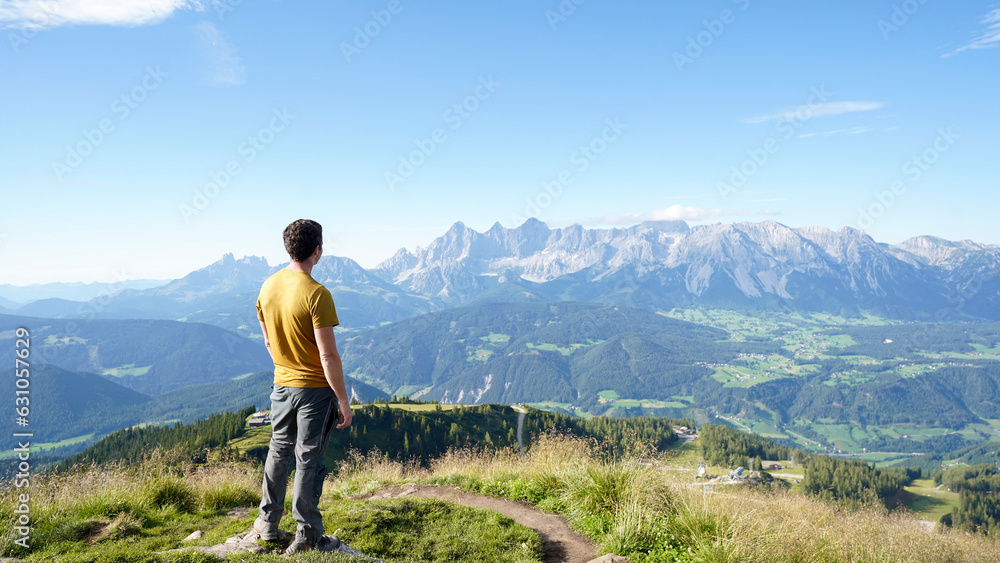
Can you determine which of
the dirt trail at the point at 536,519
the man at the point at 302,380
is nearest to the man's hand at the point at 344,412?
the man at the point at 302,380

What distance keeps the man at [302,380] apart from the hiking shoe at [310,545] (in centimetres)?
1

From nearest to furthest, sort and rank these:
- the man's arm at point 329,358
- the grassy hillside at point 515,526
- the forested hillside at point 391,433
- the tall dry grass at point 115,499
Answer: the man's arm at point 329,358 → the grassy hillside at point 515,526 → the tall dry grass at point 115,499 → the forested hillside at point 391,433

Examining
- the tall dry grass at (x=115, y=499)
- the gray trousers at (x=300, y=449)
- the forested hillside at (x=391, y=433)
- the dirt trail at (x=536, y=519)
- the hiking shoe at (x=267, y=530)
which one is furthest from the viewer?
the forested hillside at (x=391, y=433)

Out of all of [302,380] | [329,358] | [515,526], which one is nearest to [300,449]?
[302,380]

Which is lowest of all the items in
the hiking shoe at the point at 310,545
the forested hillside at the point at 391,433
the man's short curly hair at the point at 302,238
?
the forested hillside at the point at 391,433

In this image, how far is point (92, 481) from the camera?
27.6 feet

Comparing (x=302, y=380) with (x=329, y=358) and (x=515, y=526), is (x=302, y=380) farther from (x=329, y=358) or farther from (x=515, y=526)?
(x=515, y=526)

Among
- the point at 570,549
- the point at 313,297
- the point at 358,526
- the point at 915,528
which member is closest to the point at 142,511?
the point at 358,526

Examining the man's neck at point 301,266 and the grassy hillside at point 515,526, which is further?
the grassy hillside at point 515,526

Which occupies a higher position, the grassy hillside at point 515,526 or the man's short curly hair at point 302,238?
the man's short curly hair at point 302,238

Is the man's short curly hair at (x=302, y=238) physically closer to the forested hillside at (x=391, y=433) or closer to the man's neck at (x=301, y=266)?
the man's neck at (x=301, y=266)

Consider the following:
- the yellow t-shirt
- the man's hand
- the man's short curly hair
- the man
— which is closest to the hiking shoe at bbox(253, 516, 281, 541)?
the man

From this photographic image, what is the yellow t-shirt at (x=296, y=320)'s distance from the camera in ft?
17.1

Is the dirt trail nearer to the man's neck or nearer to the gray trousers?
the gray trousers
